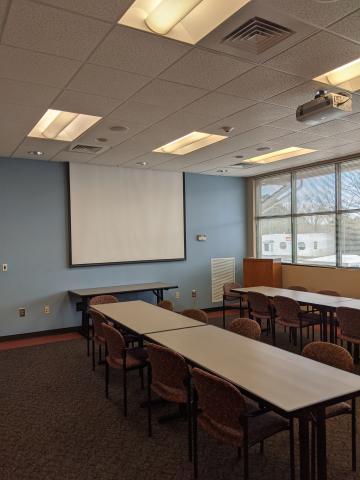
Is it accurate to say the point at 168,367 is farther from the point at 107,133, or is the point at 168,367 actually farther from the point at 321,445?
the point at 107,133

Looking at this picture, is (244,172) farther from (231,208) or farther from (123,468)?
(123,468)

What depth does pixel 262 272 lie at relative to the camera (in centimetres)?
763

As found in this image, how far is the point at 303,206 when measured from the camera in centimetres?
738

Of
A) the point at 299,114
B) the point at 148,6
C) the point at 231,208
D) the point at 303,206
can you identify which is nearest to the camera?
the point at 148,6

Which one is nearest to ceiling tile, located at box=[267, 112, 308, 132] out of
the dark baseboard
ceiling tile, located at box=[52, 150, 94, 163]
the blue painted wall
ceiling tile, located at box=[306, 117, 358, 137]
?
ceiling tile, located at box=[306, 117, 358, 137]

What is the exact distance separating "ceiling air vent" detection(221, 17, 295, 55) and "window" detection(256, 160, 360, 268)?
4.41 m

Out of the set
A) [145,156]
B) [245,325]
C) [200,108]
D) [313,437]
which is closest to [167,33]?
[200,108]

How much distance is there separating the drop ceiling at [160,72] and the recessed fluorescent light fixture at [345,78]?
0.08m

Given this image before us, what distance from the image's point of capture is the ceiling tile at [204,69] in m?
2.78

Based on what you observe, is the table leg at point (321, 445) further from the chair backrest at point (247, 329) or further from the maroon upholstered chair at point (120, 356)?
the maroon upholstered chair at point (120, 356)

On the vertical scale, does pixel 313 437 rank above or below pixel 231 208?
below

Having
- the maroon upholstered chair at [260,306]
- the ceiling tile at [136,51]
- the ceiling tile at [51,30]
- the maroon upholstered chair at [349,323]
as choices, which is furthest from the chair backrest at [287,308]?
the ceiling tile at [51,30]

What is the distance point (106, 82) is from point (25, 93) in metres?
0.77

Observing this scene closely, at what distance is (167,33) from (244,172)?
559 cm
